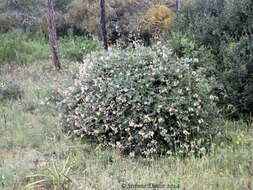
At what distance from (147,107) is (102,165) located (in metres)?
0.92

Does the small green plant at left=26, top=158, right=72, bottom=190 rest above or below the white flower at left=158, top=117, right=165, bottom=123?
below

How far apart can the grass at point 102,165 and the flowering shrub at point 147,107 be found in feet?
0.66

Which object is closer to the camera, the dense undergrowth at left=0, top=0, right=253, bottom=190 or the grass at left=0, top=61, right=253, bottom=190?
the grass at left=0, top=61, right=253, bottom=190

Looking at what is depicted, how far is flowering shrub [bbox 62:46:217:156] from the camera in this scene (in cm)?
396

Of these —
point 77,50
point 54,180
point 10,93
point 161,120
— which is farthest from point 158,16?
point 54,180

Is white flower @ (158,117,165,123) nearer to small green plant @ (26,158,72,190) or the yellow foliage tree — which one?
small green plant @ (26,158,72,190)

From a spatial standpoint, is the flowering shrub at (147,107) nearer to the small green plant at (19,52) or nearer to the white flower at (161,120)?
the white flower at (161,120)

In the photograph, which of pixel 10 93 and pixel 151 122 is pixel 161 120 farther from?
pixel 10 93

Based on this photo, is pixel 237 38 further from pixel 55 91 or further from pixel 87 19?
pixel 87 19

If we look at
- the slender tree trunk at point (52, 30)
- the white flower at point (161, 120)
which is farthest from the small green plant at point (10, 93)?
the white flower at point (161, 120)

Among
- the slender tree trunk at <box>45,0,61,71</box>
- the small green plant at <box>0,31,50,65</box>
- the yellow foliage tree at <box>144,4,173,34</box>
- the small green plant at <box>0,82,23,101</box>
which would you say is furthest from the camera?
the yellow foliage tree at <box>144,4,173,34</box>

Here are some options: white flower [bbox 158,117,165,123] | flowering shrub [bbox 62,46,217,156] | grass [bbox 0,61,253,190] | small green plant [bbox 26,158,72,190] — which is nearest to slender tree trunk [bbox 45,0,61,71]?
grass [bbox 0,61,253,190]

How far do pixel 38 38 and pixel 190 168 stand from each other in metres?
12.7

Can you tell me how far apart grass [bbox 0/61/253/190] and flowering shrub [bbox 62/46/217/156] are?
0.20m
